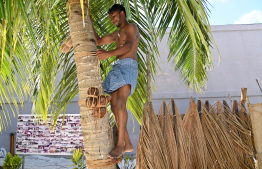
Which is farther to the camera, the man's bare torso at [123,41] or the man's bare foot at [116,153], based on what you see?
the man's bare torso at [123,41]

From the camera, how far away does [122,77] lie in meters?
2.56

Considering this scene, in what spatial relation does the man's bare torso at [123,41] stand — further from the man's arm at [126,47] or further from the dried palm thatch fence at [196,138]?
the dried palm thatch fence at [196,138]

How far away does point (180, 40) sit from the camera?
13.8 feet

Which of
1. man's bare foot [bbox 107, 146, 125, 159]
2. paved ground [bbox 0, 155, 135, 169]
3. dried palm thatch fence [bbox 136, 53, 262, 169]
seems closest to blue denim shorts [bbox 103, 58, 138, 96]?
dried palm thatch fence [bbox 136, 53, 262, 169]

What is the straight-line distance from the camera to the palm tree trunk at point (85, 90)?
2.28 meters

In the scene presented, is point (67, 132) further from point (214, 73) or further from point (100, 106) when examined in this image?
point (214, 73)

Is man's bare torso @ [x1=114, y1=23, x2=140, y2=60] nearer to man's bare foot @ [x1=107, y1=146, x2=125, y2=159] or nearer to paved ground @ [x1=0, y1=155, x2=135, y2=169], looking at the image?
man's bare foot @ [x1=107, y1=146, x2=125, y2=159]

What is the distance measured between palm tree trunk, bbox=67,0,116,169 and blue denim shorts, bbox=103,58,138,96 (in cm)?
17

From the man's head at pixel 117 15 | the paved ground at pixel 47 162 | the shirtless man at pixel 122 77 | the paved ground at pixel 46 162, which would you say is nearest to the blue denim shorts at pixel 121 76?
the shirtless man at pixel 122 77

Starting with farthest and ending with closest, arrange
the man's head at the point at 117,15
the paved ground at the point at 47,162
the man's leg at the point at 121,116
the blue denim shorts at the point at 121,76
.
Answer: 1. the paved ground at the point at 47,162
2. the man's head at the point at 117,15
3. the blue denim shorts at the point at 121,76
4. the man's leg at the point at 121,116

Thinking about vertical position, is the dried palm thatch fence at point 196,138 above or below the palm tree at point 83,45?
below

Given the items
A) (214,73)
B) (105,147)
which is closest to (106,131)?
(105,147)

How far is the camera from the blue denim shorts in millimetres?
2549

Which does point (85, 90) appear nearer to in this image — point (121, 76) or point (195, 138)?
point (121, 76)
